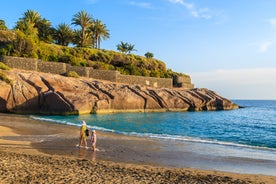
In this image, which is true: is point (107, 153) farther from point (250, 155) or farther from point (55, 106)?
point (55, 106)

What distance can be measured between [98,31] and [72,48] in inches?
519

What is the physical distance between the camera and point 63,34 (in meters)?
72.1

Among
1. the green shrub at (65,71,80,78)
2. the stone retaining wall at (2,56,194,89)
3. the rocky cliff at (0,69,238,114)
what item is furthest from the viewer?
the green shrub at (65,71,80,78)

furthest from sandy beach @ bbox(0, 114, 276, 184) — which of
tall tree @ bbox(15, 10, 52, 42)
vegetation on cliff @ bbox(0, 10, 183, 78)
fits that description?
tall tree @ bbox(15, 10, 52, 42)

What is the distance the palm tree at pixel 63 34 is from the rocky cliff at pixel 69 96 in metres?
27.5

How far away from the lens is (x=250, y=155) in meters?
17.2

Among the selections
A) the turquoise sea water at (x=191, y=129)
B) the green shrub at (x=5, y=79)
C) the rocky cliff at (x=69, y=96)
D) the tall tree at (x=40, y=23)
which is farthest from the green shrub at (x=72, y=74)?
the tall tree at (x=40, y=23)

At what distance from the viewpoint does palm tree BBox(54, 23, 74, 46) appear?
234 ft

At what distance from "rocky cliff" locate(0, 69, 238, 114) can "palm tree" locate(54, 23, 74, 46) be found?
90.1 feet

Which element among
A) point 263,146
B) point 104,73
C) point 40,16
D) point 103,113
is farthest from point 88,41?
point 263,146

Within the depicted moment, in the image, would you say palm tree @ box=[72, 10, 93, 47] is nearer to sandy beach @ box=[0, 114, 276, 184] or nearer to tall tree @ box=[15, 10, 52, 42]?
tall tree @ box=[15, 10, 52, 42]

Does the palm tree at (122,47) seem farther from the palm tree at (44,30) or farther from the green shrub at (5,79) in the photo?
the green shrub at (5,79)

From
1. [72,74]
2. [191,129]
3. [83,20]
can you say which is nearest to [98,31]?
[83,20]

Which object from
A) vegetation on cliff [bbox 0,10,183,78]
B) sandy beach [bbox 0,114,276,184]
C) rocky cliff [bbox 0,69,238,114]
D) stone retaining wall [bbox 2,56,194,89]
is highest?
vegetation on cliff [bbox 0,10,183,78]
